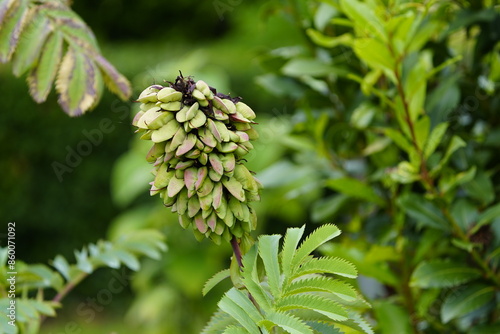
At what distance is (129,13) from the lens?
259 inches

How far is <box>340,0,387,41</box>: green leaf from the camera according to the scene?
112 cm

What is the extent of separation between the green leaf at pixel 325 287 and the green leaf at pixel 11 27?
2.12 ft

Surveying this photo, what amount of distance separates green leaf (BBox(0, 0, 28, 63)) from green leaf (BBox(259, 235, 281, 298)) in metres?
0.59

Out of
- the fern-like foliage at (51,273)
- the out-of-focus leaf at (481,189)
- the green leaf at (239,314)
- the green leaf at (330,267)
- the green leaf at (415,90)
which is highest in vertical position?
the green leaf at (415,90)

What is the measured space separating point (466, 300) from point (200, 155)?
0.70 metres

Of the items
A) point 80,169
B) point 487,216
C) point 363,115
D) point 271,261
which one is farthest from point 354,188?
point 80,169

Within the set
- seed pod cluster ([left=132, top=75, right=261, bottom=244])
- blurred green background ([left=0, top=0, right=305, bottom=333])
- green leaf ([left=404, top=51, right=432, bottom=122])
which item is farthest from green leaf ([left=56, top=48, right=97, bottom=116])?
blurred green background ([left=0, top=0, right=305, bottom=333])

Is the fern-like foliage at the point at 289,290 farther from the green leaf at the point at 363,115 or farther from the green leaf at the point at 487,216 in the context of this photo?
the green leaf at the point at 363,115

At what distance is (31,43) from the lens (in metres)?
1.08

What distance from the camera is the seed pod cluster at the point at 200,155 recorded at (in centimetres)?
67

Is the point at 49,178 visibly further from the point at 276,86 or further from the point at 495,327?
the point at 495,327

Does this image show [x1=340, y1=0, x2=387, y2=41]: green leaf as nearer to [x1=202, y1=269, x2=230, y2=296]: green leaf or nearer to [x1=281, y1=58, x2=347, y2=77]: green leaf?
[x1=281, y1=58, x2=347, y2=77]: green leaf

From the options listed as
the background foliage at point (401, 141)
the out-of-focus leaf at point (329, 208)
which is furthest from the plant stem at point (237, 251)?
the out-of-focus leaf at point (329, 208)

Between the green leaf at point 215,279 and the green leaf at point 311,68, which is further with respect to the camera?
the green leaf at point 311,68
